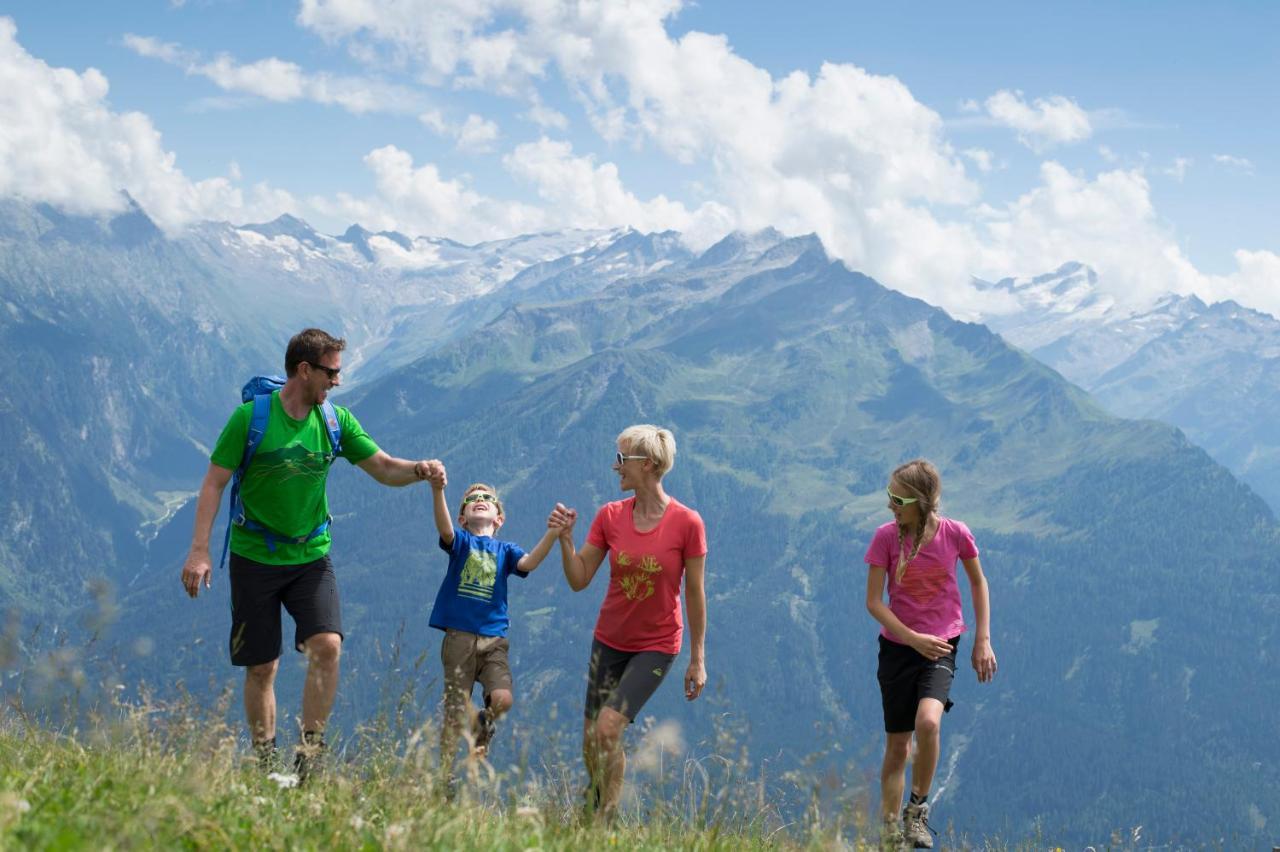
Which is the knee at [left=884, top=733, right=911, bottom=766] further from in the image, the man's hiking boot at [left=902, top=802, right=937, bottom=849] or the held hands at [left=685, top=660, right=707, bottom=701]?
the held hands at [left=685, top=660, right=707, bottom=701]

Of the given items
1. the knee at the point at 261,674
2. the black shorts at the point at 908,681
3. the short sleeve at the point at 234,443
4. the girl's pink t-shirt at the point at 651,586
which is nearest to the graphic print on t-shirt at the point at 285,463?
the short sleeve at the point at 234,443

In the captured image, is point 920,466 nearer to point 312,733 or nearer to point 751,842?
point 751,842

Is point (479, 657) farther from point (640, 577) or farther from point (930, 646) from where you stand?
point (930, 646)

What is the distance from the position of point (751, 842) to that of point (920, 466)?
3.59 metres

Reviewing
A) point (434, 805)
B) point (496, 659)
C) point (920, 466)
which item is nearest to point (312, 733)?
point (434, 805)

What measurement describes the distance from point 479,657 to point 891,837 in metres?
4.02

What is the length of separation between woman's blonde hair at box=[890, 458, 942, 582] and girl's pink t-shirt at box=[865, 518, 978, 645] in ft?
0.15

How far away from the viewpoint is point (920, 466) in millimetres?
9016

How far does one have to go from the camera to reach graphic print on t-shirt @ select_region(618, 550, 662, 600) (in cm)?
864

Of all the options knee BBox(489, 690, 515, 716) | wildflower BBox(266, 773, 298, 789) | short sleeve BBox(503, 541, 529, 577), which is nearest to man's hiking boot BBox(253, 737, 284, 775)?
wildflower BBox(266, 773, 298, 789)

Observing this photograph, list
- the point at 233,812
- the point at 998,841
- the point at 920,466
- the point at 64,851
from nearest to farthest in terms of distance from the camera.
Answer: the point at 64,851
the point at 233,812
the point at 998,841
the point at 920,466

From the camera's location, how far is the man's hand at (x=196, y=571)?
7582 millimetres

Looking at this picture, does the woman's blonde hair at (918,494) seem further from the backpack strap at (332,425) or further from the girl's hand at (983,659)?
the backpack strap at (332,425)

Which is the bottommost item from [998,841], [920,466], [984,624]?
[998,841]
